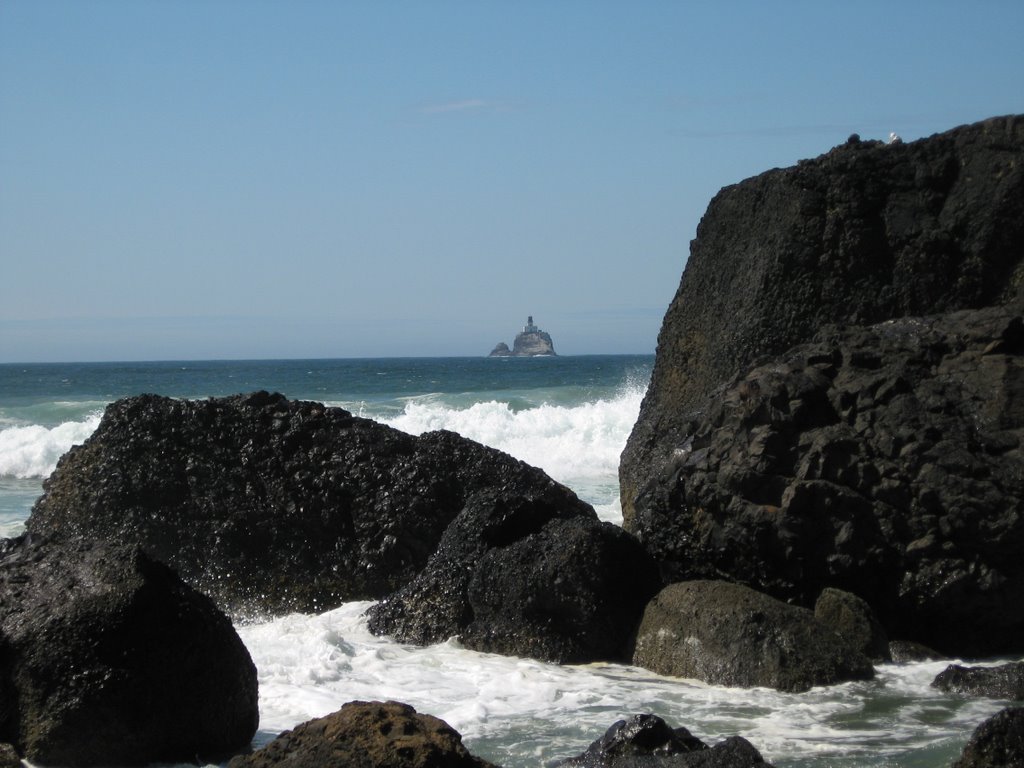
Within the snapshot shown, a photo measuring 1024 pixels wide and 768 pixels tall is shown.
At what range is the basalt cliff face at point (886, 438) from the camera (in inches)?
264

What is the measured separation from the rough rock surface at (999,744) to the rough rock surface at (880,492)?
260 cm

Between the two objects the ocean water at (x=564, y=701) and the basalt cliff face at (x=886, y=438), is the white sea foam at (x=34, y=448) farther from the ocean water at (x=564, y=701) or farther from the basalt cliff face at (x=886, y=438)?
the basalt cliff face at (x=886, y=438)

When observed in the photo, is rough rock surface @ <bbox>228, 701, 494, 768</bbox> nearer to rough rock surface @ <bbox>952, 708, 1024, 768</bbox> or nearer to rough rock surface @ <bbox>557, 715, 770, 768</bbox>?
rough rock surface @ <bbox>557, 715, 770, 768</bbox>

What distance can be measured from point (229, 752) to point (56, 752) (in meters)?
0.66

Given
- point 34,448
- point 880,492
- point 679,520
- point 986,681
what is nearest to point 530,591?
point 679,520

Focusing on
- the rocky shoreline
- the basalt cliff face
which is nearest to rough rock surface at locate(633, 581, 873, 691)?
the rocky shoreline

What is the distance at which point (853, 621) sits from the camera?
6.59 metres

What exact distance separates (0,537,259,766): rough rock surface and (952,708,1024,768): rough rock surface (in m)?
2.81

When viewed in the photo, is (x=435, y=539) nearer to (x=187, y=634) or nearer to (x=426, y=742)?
(x=187, y=634)

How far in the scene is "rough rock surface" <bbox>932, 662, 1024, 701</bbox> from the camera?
5.92m

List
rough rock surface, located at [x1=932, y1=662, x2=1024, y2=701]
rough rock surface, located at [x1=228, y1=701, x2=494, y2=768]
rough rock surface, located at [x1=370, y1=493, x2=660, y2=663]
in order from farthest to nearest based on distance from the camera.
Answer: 1. rough rock surface, located at [x1=370, y1=493, x2=660, y2=663]
2. rough rock surface, located at [x1=932, y1=662, x2=1024, y2=701]
3. rough rock surface, located at [x1=228, y1=701, x2=494, y2=768]

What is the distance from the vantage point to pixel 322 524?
8555 mm

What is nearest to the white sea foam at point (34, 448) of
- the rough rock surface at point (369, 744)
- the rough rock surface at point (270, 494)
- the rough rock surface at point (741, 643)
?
the rough rock surface at point (270, 494)

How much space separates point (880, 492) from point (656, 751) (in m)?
2.80
